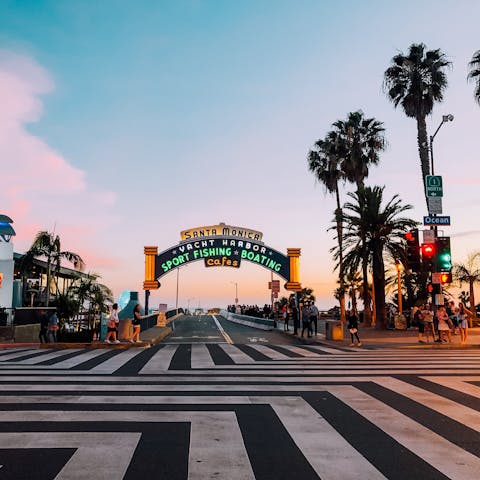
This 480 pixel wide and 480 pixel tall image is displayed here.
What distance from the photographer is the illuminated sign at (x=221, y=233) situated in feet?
109

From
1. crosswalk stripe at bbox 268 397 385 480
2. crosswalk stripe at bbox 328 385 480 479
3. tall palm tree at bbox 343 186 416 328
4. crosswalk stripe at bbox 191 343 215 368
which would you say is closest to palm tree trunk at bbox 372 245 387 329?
tall palm tree at bbox 343 186 416 328

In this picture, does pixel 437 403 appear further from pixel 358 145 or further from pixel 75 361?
pixel 358 145

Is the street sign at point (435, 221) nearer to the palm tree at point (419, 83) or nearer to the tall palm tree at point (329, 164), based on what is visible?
the palm tree at point (419, 83)

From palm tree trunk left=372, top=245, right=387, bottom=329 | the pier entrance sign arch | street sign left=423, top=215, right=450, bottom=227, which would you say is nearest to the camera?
street sign left=423, top=215, right=450, bottom=227

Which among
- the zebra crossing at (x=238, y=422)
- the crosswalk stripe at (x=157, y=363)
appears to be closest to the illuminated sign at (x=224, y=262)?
the crosswalk stripe at (x=157, y=363)

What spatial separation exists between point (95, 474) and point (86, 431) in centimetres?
162

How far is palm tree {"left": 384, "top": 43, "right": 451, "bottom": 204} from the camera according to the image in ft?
94.0

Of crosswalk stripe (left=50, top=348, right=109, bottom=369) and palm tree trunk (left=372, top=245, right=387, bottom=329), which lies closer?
crosswalk stripe (left=50, top=348, right=109, bottom=369)

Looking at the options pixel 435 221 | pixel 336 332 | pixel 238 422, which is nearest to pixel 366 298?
pixel 336 332

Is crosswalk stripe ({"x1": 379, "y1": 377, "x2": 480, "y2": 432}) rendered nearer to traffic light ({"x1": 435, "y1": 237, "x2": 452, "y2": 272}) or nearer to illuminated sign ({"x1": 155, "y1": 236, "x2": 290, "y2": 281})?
traffic light ({"x1": 435, "y1": 237, "x2": 452, "y2": 272})

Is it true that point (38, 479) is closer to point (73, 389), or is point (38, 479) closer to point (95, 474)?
point (95, 474)

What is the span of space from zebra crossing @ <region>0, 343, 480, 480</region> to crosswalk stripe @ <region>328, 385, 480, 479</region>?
0.01m

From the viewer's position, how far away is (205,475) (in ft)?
14.5

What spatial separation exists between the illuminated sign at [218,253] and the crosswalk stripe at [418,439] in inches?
965
